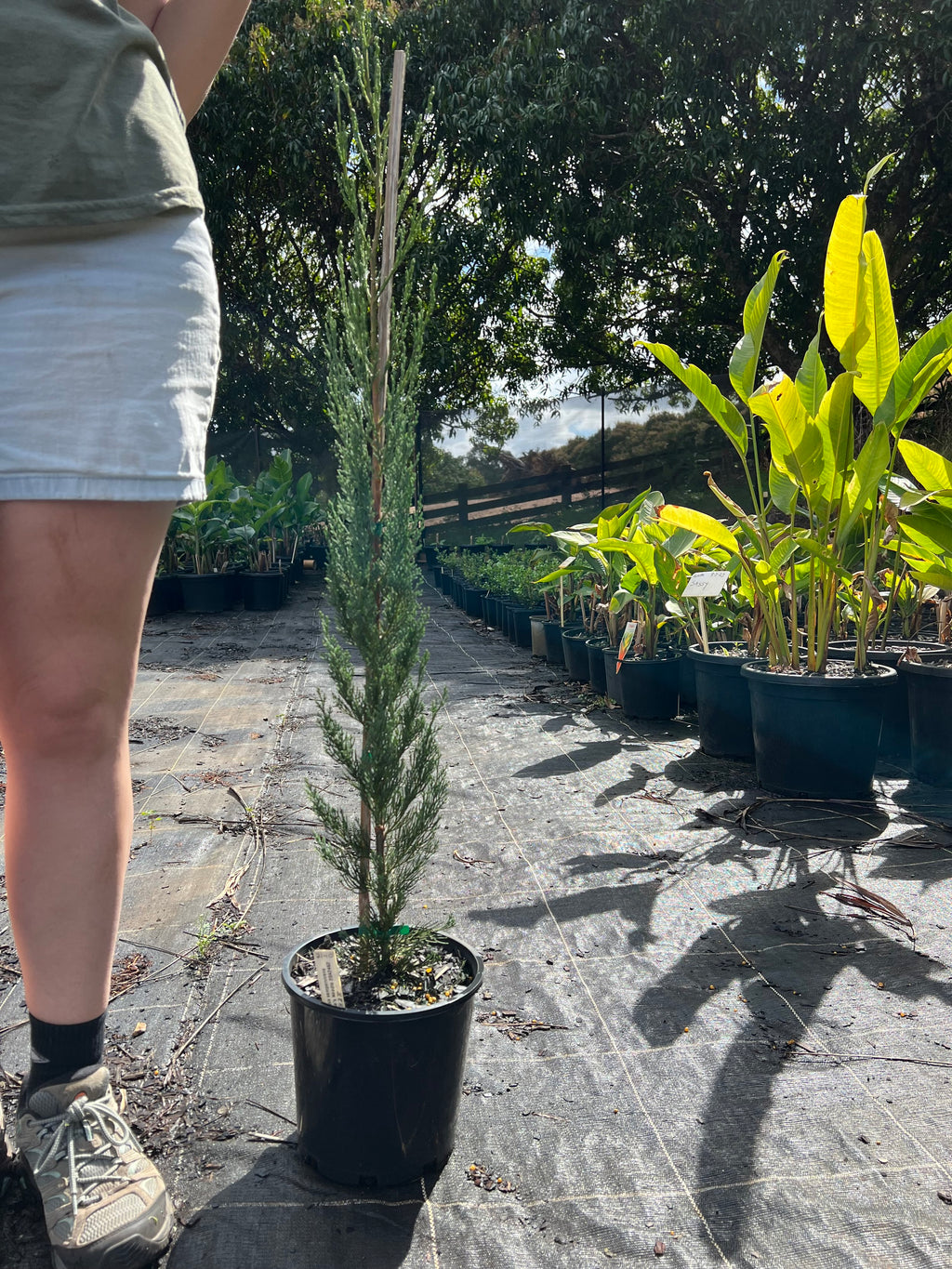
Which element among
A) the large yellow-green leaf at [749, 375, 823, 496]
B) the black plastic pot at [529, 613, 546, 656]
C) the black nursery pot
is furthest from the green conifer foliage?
the black plastic pot at [529, 613, 546, 656]

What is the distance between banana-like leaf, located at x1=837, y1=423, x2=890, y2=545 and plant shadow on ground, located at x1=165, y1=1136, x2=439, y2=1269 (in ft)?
6.82

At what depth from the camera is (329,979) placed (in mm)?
1109

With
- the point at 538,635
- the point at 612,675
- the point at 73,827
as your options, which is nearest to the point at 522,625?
the point at 538,635

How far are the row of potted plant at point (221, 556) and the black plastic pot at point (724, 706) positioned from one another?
4931 mm

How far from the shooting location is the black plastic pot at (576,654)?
446 centimetres

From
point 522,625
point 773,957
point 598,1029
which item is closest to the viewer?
point 598,1029

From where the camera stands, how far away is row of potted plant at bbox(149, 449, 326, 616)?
24.0 feet

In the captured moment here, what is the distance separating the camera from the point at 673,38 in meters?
7.40

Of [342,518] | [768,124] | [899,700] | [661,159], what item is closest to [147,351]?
[342,518]

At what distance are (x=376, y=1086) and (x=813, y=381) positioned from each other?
89.0 inches

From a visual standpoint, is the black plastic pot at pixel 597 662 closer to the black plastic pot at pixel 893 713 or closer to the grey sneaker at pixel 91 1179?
the black plastic pot at pixel 893 713

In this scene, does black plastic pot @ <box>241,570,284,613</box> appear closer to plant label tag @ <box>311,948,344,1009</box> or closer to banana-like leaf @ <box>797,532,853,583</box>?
banana-like leaf @ <box>797,532,853,583</box>

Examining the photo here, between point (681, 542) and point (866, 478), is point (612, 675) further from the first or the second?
point (866, 478)

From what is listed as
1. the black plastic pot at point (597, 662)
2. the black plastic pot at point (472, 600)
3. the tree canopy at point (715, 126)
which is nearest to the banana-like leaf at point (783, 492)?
the black plastic pot at point (597, 662)
